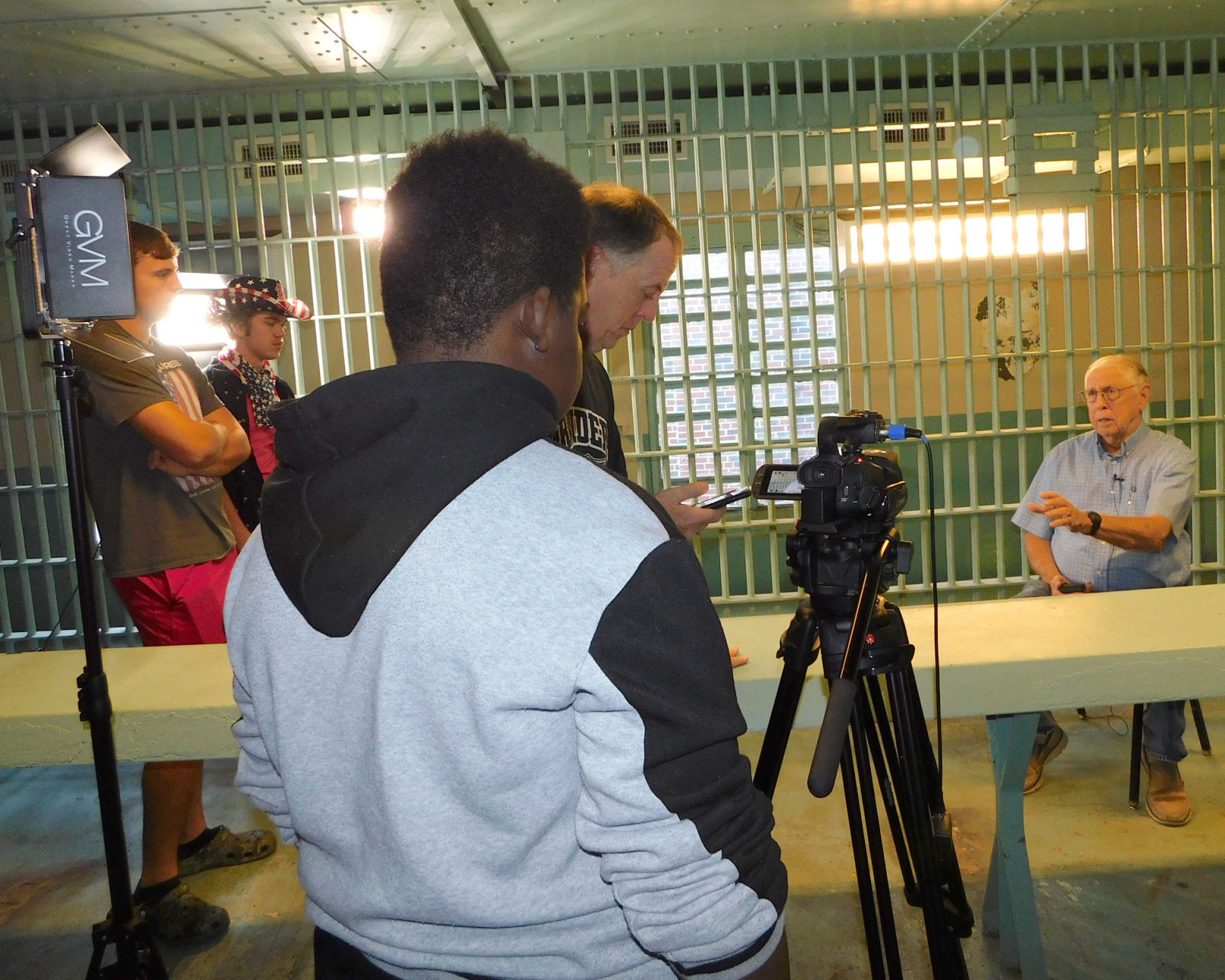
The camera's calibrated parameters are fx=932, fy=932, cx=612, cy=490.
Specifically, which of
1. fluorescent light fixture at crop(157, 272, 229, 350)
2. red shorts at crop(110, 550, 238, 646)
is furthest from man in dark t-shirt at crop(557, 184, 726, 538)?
fluorescent light fixture at crop(157, 272, 229, 350)

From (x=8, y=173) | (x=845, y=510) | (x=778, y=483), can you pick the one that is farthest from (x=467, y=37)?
(x=845, y=510)

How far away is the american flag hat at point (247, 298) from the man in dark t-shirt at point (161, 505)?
55cm

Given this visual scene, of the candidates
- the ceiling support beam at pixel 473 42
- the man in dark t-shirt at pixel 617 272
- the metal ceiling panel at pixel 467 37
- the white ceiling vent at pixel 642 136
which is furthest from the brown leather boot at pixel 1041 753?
the ceiling support beam at pixel 473 42

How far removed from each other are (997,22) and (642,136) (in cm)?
149

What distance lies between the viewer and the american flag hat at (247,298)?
9.82ft

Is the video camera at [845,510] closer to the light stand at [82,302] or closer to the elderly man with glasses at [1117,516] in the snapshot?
the light stand at [82,302]

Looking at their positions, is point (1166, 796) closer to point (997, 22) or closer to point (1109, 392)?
point (1109, 392)

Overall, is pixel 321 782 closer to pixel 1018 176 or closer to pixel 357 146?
pixel 357 146

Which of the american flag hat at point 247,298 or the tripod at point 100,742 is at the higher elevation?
the american flag hat at point 247,298

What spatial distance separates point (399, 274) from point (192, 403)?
6.03 feet

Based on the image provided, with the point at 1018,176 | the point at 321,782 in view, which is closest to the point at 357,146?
the point at 1018,176

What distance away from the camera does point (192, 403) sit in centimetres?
246

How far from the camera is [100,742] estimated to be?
157 cm

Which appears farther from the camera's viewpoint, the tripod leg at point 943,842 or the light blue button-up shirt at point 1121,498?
A: the light blue button-up shirt at point 1121,498
